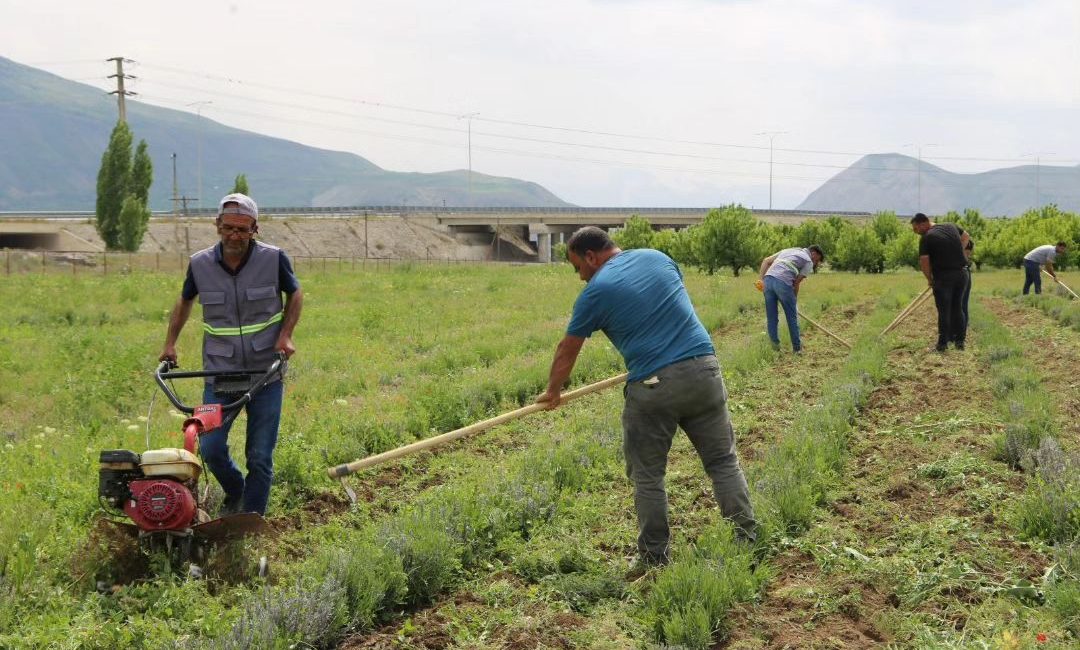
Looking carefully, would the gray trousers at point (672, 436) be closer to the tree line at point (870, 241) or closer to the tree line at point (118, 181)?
the tree line at point (870, 241)

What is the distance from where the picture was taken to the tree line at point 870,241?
53466mm

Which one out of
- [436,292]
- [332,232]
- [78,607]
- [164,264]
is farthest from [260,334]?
[332,232]

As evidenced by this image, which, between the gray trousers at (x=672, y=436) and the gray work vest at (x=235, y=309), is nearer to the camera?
the gray trousers at (x=672, y=436)

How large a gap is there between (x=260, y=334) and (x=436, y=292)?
2429 cm

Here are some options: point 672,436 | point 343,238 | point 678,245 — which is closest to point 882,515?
point 672,436

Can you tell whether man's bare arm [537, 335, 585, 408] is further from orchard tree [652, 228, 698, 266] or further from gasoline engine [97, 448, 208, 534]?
orchard tree [652, 228, 698, 266]

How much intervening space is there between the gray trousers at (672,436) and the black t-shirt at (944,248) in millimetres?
9647

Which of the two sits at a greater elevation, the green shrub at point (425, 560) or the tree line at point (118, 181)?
the tree line at point (118, 181)

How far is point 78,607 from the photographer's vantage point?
4.66 meters

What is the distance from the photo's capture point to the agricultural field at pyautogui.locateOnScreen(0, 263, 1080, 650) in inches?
180


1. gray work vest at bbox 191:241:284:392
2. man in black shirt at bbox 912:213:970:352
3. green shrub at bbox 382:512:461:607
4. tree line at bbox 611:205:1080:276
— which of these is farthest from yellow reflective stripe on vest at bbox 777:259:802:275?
tree line at bbox 611:205:1080:276

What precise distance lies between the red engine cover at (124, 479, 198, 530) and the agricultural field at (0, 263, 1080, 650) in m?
0.31

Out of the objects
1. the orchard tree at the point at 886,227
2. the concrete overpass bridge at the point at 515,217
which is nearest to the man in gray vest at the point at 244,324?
the orchard tree at the point at 886,227

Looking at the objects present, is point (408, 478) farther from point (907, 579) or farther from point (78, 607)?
point (907, 579)
